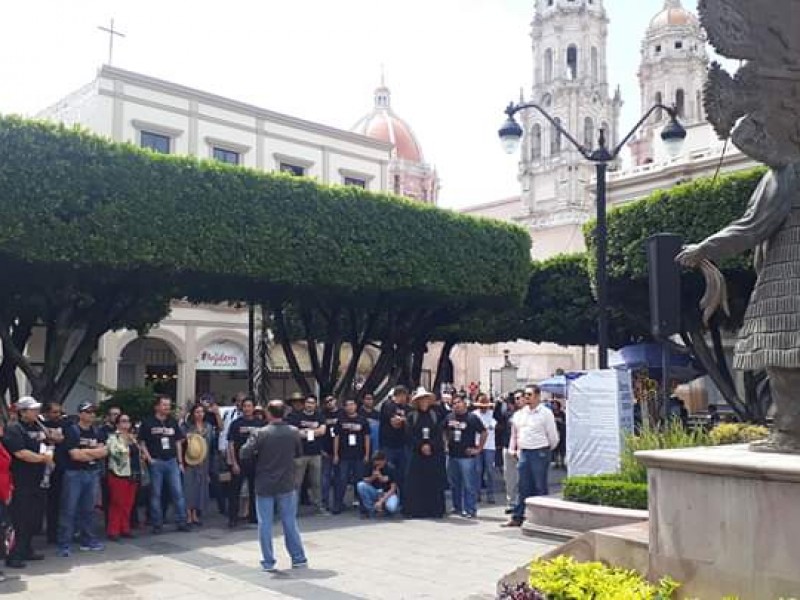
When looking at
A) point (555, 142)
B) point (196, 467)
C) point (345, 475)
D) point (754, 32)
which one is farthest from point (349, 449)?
point (555, 142)

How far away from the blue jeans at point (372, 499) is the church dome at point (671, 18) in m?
74.6

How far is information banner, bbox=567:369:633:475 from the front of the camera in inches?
487

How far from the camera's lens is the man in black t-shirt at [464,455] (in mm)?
13078

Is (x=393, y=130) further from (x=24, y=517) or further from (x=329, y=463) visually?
(x=24, y=517)

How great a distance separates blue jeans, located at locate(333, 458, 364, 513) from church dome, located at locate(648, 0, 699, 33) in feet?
242

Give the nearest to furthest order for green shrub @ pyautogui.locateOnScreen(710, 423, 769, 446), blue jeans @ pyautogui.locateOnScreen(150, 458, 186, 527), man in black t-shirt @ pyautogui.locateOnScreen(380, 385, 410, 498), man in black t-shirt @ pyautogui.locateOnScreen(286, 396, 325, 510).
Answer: green shrub @ pyautogui.locateOnScreen(710, 423, 769, 446) → blue jeans @ pyautogui.locateOnScreen(150, 458, 186, 527) → man in black t-shirt @ pyautogui.locateOnScreen(286, 396, 325, 510) → man in black t-shirt @ pyautogui.locateOnScreen(380, 385, 410, 498)

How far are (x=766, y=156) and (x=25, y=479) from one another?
28.9ft

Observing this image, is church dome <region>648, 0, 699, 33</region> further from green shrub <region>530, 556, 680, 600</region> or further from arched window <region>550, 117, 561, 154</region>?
green shrub <region>530, 556, 680, 600</region>

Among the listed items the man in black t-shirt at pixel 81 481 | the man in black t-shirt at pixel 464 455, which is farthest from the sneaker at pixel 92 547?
the man in black t-shirt at pixel 464 455

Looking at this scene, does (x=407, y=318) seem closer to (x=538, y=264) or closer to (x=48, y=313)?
(x=538, y=264)

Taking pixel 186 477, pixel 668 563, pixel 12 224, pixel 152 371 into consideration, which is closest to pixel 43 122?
pixel 12 224

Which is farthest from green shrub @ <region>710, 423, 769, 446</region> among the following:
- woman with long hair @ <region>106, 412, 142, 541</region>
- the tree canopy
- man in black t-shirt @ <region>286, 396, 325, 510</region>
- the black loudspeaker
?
the tree canopy

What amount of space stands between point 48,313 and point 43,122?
15.1ft

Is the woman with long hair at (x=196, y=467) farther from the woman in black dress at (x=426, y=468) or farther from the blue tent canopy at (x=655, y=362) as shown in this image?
the blue tent canopy at (x=655, y=362)
